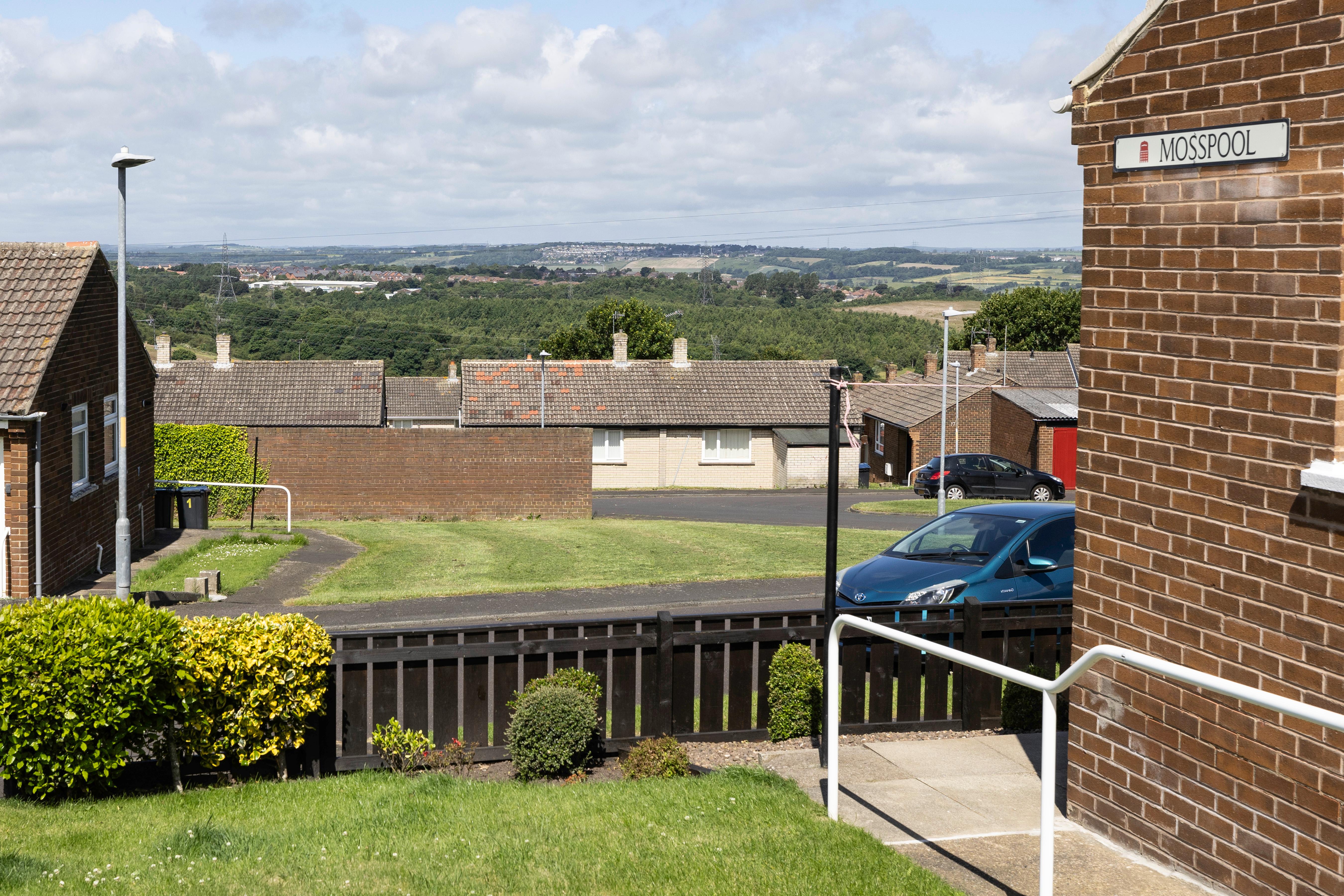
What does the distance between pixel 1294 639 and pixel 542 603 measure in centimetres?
1407

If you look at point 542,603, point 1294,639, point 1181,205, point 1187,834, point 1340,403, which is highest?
point 1181,205

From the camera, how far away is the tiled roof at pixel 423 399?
70.1m

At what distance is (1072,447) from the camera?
48.8 m

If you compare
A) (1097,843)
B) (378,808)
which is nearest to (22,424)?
(378,808)

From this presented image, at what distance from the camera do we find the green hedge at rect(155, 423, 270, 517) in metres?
33.4

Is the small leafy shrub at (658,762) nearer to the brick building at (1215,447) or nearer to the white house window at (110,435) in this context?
the brick building at (1215,447)

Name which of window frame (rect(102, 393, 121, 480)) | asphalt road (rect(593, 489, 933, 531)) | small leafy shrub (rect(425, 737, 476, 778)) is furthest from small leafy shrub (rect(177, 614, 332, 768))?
asphalt road (rect(593, 489, 933, 531))

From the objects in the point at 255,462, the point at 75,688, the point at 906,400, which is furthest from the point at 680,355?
the point at 75,688

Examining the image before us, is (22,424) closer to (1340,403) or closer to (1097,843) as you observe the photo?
(1097,843)

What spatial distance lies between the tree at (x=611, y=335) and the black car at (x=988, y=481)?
45.7 meters

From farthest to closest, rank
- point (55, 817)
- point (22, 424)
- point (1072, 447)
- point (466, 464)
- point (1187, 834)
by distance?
point (1072, 447) < point (466, 464) < point (22, 424) < point (55, 817) < point (1187, 834)

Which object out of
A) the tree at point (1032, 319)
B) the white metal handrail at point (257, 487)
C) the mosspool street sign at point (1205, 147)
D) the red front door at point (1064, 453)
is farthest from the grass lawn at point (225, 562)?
the tree at point (1032, 319)

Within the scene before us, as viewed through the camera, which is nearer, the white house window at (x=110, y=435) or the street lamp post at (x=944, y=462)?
the white house window at (x=110, y=435)

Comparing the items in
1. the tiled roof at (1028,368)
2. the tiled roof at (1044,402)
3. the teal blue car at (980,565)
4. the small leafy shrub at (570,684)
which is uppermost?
the tiled roof at (1028,368)
